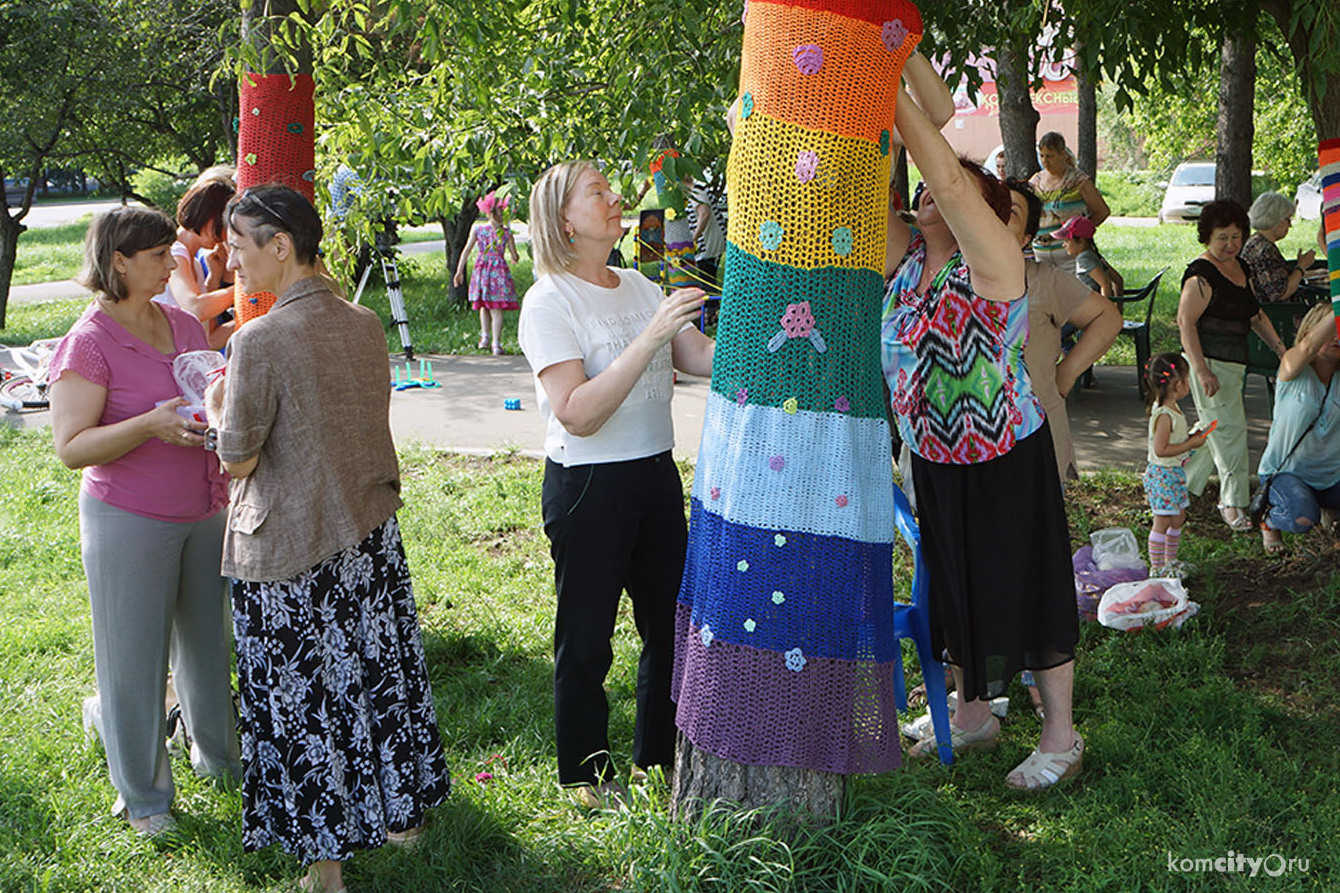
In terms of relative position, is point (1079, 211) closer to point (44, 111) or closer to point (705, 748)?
point (705, 748)

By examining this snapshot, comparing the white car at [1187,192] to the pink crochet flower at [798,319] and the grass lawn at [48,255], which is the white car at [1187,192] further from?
the pink crochet flower at [798,319]

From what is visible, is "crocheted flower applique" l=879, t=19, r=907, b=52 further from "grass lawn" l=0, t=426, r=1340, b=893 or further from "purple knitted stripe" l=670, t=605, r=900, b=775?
"grass lawn" l=0, t=426, r=1340, b=893

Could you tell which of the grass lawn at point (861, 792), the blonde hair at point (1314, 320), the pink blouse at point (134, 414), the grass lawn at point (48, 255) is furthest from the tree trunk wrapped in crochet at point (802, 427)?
the grass lawn at point (48, 255)

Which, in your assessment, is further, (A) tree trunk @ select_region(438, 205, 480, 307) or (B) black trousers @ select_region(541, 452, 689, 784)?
(A) tree trunk @ select_region(438, 205, 480, 307)

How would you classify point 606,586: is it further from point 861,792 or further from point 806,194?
point 806,194

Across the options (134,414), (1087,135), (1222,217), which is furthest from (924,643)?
(1087,135)

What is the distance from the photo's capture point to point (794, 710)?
298 centimetres

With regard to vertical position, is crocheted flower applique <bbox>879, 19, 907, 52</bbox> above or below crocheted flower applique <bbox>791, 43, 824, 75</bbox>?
above

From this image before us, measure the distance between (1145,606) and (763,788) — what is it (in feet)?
7.47

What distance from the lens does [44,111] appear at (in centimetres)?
1481

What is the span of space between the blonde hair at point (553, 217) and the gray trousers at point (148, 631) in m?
1.39

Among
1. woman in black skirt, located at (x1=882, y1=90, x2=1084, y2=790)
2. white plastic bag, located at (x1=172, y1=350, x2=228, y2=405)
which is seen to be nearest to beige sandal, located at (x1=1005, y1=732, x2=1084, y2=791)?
woman in black skirt, located at (x1=882, y1=90, x2=1084, y2=790)

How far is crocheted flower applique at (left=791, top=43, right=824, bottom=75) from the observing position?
2730 millimetres

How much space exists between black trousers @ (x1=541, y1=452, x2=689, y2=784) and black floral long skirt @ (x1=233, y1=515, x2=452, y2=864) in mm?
484
